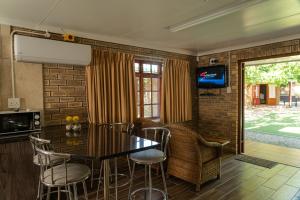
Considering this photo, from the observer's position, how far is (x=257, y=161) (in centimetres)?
411

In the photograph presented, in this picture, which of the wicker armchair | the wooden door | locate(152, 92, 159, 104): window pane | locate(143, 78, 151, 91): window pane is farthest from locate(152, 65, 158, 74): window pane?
the wooden door

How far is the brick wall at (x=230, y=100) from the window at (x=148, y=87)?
4.50 feet

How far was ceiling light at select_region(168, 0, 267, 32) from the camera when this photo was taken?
2.33m

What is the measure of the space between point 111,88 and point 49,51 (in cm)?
123

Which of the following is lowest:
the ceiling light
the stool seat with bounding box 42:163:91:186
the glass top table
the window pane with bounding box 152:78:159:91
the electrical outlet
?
the stool seat with bounding box 42:163:91:186

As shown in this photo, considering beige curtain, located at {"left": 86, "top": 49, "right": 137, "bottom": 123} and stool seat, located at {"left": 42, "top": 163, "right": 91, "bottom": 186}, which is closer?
stool seat, located at {"left": 42, "top": 163, "right": 91, "bottom": 186}

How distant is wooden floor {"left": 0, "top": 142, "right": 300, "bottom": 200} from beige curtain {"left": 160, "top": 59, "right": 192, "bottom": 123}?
143 centimetres

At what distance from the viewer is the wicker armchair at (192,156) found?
2.91 m

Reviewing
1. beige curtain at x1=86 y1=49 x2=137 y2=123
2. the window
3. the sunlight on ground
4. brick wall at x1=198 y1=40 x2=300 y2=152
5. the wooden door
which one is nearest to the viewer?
beige curtain at x1=86 y1=49 x2=137 y2=123

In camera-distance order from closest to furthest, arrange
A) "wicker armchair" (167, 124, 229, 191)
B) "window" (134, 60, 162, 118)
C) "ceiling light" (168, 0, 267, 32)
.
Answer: "ceiling light" (168, 0, 267, 32), "wicker armchair" (167, 124, 229, 191), "window" (134, 60, 162, 118)

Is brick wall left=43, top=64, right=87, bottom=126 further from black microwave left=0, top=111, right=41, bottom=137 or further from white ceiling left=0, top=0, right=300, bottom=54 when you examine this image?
white ceiling left=0, top=0, right=300, bottom=54

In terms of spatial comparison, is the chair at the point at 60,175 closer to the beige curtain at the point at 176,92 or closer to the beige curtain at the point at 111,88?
the beige curtain at the point at 111,88

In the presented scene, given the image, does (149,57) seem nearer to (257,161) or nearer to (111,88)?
(111,88)

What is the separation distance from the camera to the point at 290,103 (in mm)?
15344
